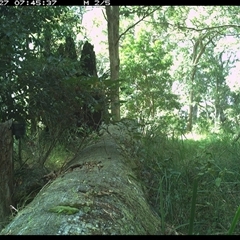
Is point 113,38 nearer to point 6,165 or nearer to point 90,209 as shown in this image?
point 6,165

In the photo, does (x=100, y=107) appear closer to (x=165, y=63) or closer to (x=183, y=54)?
(x=165, y=63)

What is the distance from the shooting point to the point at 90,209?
2188mm

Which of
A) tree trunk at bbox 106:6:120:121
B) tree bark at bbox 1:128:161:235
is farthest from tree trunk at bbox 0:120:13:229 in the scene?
tree trunk at bbox 106:6:120:121

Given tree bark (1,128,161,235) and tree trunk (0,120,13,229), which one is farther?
tree trunk (0,120,13,229)

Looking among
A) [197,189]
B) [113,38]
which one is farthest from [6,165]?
[113,38]

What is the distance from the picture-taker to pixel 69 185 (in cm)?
277

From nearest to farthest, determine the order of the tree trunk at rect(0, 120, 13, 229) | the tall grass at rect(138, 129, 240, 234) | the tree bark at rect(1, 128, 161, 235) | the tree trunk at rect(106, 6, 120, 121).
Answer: the tree bark at rect(1, 128, 161, 235) < the tall grass at rect(138, 129, 240, 234) < the tree trunk at rect(0, 120, 13, 229) < the tree trunk at rect(106, 6, 120, 121)

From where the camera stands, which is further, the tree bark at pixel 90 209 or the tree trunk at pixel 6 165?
the tree trunk at pixel 6 165

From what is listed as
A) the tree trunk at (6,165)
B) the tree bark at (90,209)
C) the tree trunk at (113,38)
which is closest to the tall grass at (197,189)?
the tree bark at (90,209)

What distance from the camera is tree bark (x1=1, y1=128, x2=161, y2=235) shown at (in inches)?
77.4

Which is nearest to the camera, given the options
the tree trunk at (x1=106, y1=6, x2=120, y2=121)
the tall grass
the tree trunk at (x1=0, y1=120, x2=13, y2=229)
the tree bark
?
the tree bark

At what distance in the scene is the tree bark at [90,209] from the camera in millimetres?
1965

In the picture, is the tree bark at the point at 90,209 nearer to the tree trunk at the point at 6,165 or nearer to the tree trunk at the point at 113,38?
the tree trunk at the point at 6,165

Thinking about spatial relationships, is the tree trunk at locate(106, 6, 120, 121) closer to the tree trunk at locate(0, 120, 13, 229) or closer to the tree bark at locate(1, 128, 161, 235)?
the tree trunk at locate(0, 120, 13, 229)
